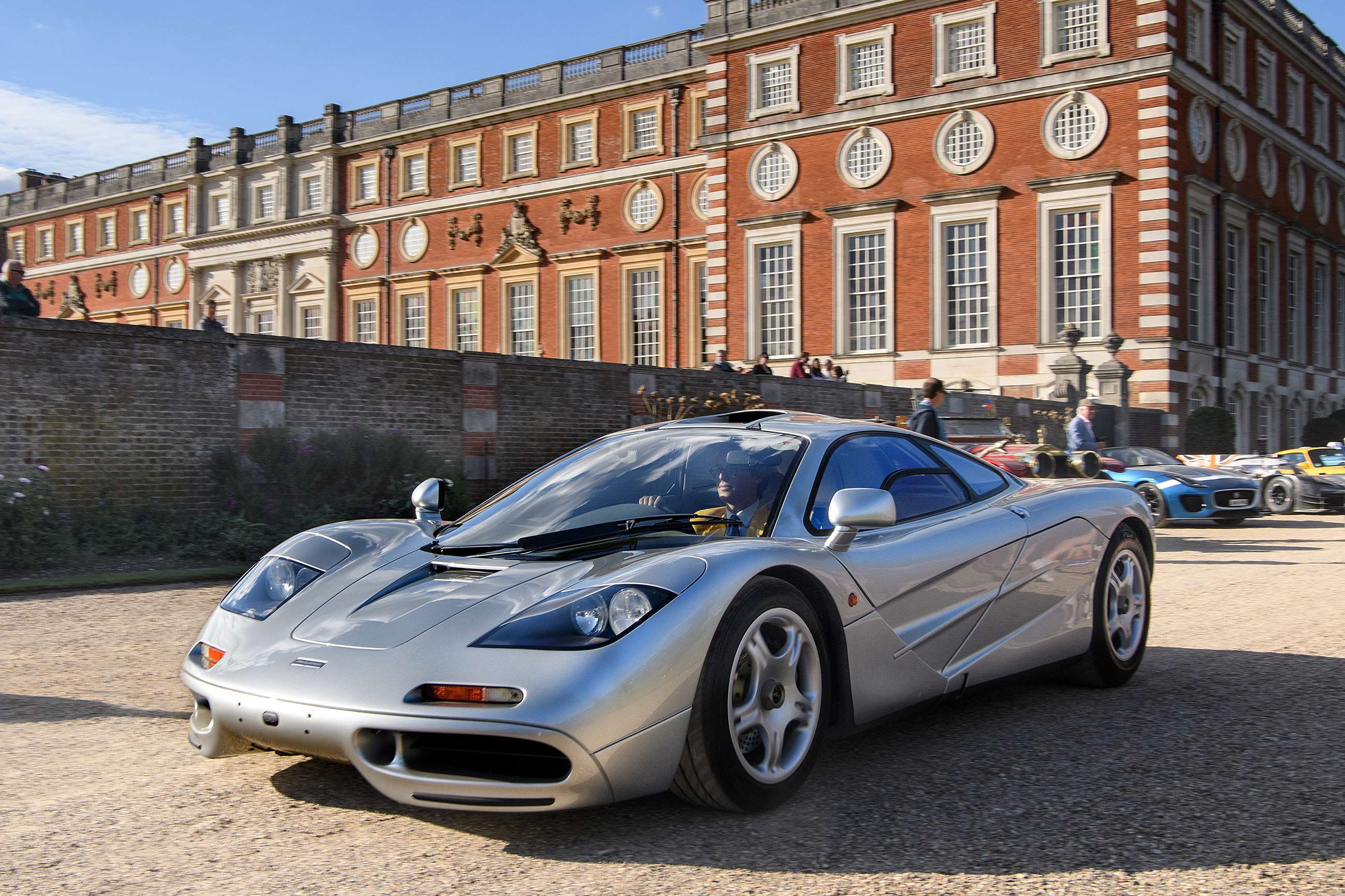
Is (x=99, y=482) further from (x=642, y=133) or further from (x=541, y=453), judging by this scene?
(x=642, y=133)

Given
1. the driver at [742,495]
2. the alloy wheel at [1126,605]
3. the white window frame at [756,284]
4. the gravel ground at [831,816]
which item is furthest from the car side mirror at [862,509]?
the white window frame at [756,284]

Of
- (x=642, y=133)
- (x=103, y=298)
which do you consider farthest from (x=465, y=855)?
(x=103, y=298)

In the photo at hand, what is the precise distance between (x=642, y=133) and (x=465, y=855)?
4099 cm

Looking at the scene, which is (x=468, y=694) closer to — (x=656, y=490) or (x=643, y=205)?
(x=656, y=490)

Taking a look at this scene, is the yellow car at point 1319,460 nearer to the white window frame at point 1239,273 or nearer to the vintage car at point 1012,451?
the vintage car at point 1012,451

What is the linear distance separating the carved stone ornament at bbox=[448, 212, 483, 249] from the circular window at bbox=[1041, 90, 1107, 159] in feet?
74.0

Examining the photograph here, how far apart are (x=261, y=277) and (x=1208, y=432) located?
40.6 m

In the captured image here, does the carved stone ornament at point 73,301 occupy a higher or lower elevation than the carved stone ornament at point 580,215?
lower

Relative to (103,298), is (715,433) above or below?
below

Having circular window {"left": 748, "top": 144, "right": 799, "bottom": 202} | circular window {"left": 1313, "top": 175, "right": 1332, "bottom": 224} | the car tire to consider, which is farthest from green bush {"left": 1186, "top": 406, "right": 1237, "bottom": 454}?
circular window {"left": 1313, "top": 175, "right": 1332, "bottom": 224}

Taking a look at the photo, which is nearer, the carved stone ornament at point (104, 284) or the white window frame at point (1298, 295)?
the white window frame at point (1298, 295)

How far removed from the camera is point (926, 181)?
34.1m

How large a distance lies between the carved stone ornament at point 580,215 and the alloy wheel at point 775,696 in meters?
40.6

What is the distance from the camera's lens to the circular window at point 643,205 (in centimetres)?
4191
